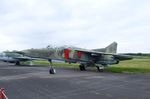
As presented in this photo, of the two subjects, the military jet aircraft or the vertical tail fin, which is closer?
the vertical tail fin

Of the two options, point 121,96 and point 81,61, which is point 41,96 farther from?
point 81,61

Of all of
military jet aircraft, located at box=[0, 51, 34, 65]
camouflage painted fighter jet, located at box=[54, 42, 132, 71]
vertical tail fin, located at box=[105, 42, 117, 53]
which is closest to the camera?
camouflage painted fighter jet, located at box=[54, 42, 132, 71]

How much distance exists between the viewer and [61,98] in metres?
9.48

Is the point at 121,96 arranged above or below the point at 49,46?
below

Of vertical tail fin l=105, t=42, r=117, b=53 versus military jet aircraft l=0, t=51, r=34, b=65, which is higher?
vertical tail fin l=105, t=42, r=117, b=53

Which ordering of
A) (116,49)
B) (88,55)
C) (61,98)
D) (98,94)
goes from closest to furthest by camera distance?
(61,98)
(98,94)
(88,55)
(116,49)

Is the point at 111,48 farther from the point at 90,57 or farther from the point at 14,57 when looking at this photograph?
the point at 14,57

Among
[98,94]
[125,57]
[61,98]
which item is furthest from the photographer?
[125,57]

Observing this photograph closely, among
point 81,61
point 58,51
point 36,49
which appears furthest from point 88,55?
point 36,49

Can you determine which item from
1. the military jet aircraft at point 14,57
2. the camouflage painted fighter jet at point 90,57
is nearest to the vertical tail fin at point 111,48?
the camouflage painted fighter jet at point 90,57

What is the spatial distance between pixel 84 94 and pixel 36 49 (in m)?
14.2

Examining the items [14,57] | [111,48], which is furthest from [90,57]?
[14,57]

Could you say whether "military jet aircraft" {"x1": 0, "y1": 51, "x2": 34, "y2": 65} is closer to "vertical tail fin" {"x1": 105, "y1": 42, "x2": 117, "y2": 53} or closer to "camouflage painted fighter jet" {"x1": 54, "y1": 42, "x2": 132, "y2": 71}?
"vertical tail fin" {"x1": 105, "y1": 42, "x2": 117, "y2": 53}

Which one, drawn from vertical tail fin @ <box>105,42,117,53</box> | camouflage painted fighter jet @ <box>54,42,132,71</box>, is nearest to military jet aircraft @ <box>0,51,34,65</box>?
vertical tail fin @ <box>105,42,117,53</box>
